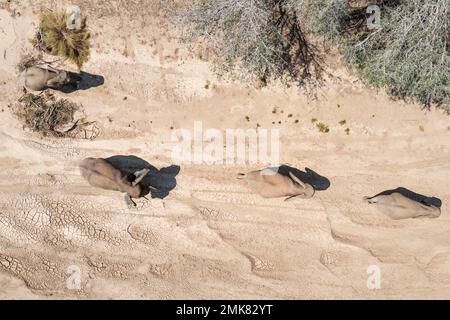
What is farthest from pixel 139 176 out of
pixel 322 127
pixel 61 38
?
pixel 322 127

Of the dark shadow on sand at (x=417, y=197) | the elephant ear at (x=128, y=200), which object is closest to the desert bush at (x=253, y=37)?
the dark shadow on sand at (x=417, y=197)

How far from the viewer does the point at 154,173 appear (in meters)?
13.0

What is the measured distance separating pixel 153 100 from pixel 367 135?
5.49 m

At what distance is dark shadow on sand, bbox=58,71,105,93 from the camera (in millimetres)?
12836

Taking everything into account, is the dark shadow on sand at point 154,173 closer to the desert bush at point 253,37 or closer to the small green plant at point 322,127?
the desert bush at point 253,37

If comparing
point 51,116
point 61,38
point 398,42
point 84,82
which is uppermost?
point 398,42

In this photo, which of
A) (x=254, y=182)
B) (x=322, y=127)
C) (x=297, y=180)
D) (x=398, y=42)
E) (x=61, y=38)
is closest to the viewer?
(x=398, y=42)

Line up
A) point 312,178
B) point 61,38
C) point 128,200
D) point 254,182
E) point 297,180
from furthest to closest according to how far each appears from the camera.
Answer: point 312,178 → point 128,200 → point 61,38 → point 254,182 → point 297,180

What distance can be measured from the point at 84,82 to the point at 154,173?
9.52ft

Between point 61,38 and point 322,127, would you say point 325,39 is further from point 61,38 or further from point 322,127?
point 61,38
